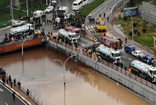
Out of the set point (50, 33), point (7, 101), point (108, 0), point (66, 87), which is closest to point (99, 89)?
point (66, 87)

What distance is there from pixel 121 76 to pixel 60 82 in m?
12.4

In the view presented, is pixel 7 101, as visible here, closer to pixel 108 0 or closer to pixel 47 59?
pixel 47 59

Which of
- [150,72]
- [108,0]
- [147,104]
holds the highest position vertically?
[108,0]

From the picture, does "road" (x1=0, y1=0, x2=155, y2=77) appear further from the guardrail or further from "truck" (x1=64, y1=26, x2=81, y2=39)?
the guardrail

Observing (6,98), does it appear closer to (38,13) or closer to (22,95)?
(22,95)

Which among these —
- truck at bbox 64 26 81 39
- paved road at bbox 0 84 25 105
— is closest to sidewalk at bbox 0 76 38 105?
paved road at bbox 0 84 25 105

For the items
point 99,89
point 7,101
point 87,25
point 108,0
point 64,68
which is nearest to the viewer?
point 7,101

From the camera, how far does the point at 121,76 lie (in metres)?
75.9

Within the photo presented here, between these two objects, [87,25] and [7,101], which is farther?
[87,25]

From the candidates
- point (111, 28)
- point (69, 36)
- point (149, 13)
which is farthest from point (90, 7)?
point (69, 36)

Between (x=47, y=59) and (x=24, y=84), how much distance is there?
1523 cm

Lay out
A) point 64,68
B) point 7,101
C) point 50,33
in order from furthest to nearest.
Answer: point 50,33
point 64,68
point 7,101

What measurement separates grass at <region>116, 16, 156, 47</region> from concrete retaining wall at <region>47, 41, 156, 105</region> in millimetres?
17326

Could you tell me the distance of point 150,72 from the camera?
71500mm
